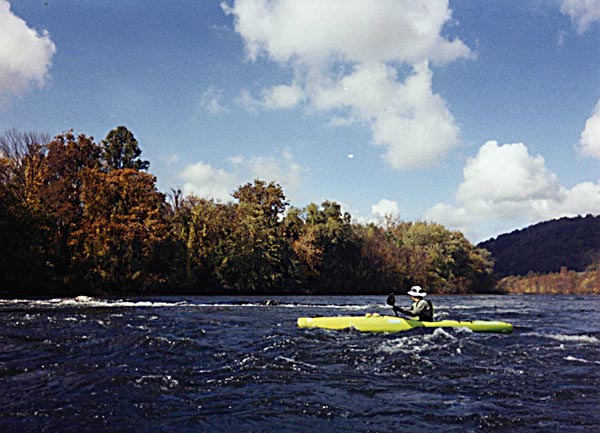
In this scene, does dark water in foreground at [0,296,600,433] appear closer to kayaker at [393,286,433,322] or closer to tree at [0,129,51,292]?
kayaker at [393,286,433,322]

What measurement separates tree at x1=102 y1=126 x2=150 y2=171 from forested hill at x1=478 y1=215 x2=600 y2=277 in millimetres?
70501

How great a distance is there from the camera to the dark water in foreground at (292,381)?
6.57 meters

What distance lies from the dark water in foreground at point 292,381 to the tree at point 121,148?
49856 mm

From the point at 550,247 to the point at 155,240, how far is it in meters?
101

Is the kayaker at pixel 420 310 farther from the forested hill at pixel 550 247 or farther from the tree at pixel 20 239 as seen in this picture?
the forested hill at pixel 550 247

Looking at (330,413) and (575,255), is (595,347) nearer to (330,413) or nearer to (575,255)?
(330,413)

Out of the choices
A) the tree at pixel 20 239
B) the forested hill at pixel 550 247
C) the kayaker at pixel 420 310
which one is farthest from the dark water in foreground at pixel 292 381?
the forested hill at pixel 550 247

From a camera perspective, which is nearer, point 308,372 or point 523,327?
point 308,372

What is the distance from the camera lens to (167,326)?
16.1 meters

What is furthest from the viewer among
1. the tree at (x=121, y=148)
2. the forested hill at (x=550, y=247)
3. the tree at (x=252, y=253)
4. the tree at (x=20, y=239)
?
the forested hill at (x=550, y=247)

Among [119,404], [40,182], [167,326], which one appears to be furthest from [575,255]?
[119,404]

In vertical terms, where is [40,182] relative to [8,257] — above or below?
above

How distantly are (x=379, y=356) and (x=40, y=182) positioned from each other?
3654 cm

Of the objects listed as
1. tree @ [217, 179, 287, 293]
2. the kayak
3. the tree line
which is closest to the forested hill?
the tree line
